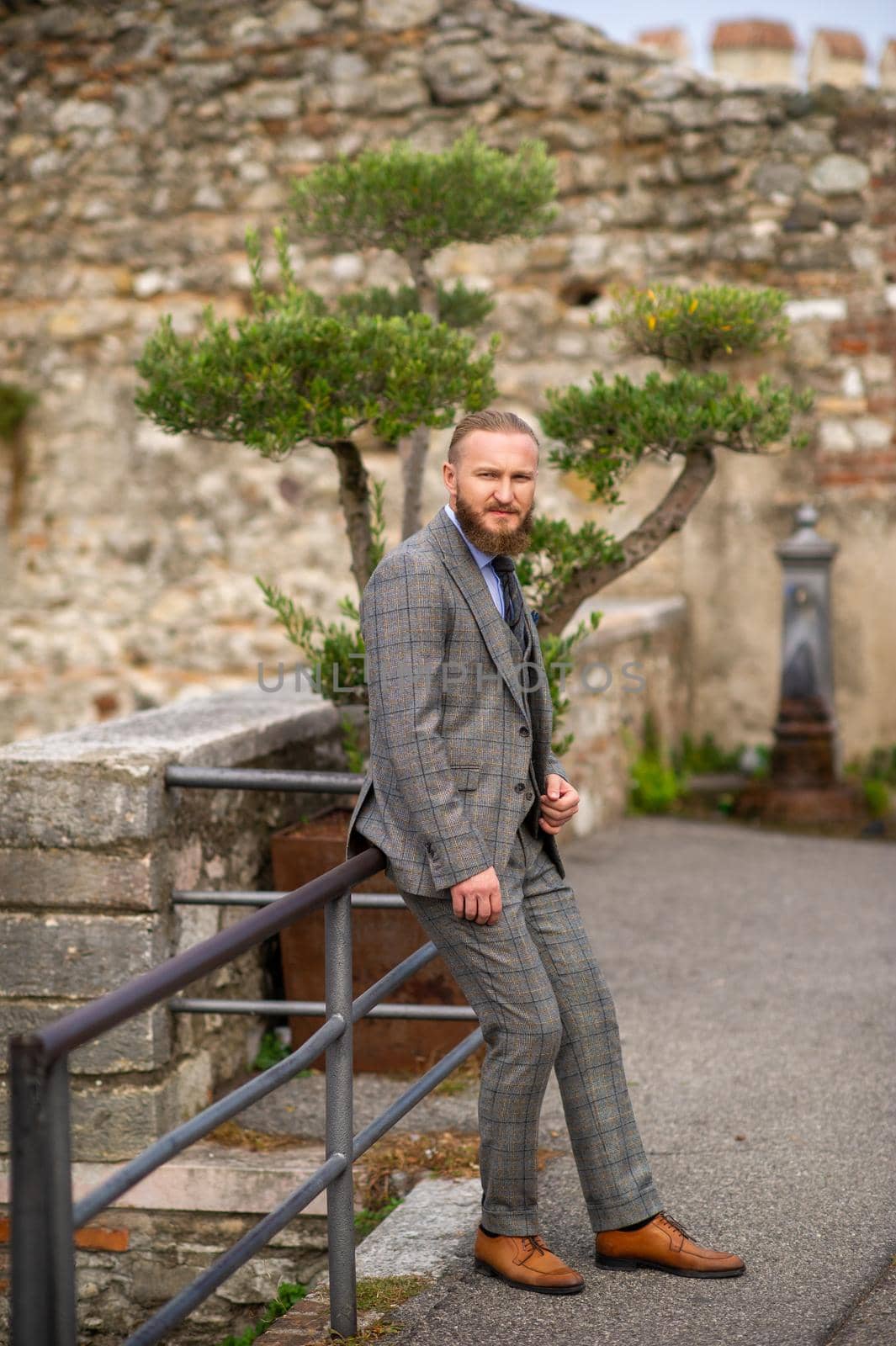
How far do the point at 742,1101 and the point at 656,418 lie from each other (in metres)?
1.68

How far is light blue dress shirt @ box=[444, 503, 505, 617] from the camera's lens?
2.62 metres

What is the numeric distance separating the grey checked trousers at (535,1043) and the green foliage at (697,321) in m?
1.87

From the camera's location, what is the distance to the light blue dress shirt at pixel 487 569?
2621 millimetres

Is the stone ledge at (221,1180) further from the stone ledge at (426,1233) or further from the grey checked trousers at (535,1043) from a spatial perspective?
the grey checked trousers at (535,1043)

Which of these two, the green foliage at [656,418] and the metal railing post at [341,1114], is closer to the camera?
the metal railing post at [341,1114]

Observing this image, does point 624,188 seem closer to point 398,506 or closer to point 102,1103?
point 398,506

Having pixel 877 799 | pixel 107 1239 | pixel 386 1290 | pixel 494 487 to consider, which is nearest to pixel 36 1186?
pixel 386 1290

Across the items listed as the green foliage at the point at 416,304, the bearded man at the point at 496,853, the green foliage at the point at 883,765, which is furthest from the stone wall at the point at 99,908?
the green foliage at the point at 883,765

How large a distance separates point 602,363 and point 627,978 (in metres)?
3.95

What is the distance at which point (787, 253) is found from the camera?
7473mm

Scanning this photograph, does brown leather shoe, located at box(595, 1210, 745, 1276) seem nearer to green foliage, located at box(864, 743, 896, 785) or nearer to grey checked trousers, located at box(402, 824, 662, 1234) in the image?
grey checked trousers, located at box(402, 824, 662, 1234)

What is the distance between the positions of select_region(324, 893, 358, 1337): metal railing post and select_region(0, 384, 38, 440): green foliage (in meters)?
6.14

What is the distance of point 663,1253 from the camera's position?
8.57 feet

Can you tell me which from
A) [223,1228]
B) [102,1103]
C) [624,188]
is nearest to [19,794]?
[102,1103]
